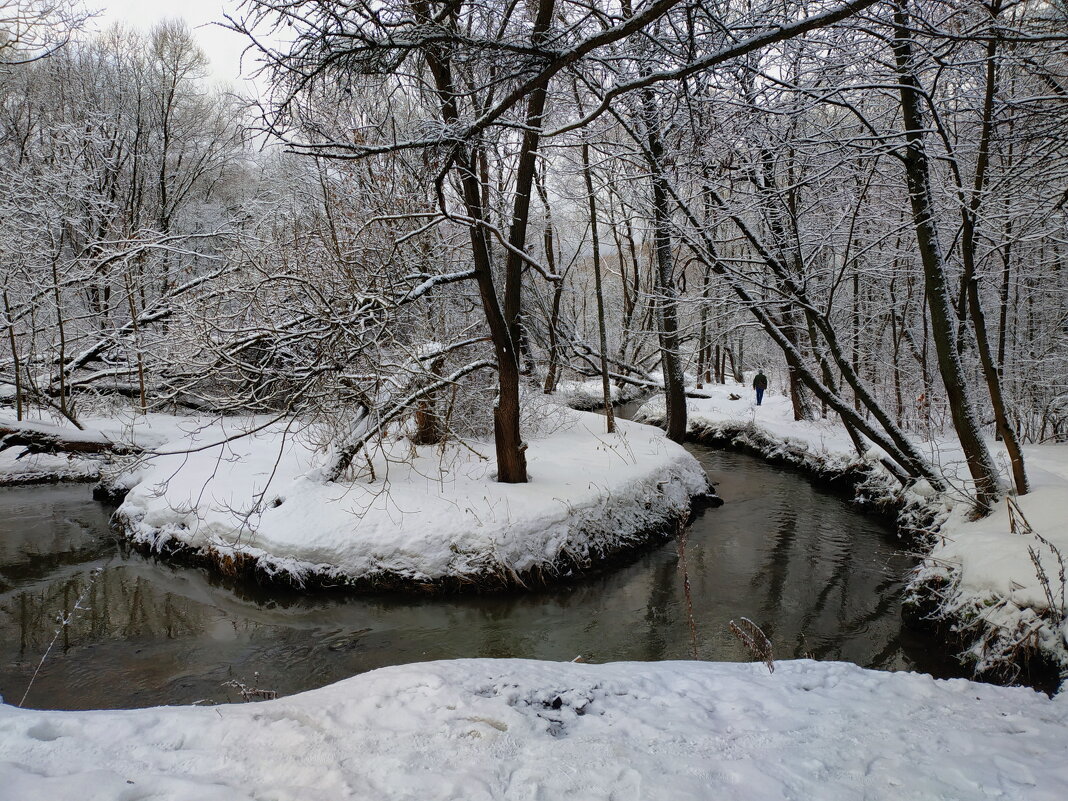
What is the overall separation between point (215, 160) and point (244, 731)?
76.2 feet

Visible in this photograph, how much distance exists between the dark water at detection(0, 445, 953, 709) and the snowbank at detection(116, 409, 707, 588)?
38 centimetres

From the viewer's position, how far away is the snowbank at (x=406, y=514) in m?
7.38

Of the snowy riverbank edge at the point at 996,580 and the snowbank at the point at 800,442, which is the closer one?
the snowy riverbank edge at the point at 996,580

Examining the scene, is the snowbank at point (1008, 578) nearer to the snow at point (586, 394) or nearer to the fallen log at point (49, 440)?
the snow at point (586, 394)

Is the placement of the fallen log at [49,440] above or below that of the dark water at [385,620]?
above

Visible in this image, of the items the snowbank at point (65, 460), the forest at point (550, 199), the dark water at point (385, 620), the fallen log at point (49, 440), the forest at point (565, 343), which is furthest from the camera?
the snowbank at point (65, 460)

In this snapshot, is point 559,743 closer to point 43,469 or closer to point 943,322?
point 943,322

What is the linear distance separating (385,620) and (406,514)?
1506 millimetres

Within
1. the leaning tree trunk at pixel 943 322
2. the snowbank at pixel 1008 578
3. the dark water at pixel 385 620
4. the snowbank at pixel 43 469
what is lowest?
the dark water at pixel 385 620

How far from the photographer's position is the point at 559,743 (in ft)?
8.96

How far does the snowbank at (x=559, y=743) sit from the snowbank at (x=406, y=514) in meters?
3.73

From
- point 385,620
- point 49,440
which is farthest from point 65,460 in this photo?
point 385,620

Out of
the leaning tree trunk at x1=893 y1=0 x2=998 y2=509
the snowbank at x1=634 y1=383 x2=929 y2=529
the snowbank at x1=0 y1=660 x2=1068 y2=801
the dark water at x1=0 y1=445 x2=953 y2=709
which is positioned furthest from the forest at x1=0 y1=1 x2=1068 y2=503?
the snowbank at x1=0 y1=660 x2=1068 y2=801

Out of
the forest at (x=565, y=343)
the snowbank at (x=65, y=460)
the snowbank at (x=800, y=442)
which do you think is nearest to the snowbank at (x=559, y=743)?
the forest at (x=565, y=343)
